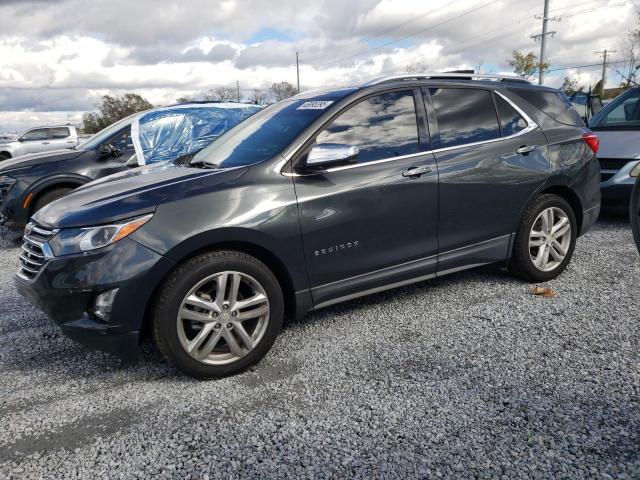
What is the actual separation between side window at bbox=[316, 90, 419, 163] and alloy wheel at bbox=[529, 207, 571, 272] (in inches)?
57.0

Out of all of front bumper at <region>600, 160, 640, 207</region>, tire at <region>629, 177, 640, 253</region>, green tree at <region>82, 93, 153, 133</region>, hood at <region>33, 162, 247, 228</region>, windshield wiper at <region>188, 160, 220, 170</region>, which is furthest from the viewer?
green tree at <region>82, 93, 153, 133</region>

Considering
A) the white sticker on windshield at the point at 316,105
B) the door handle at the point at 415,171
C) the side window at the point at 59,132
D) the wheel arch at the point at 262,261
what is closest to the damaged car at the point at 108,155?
the white sticker on windshield at the point at 316,105

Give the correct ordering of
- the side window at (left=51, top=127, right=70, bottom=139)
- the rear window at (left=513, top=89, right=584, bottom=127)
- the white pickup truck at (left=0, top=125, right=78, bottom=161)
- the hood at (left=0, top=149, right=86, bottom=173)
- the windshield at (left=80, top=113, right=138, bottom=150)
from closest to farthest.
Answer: the rear window at (left=513, top=89, right=584, bottom=127), the hood at (left=0, top=149, right=86, bottom=173), the windshield at (left=80, top=113, right=138, bottom=150), the white pickup truck at (left=0, top=125, right=78, bottom=161), the side window at (left=51, top=127, right=70, bottom=139)

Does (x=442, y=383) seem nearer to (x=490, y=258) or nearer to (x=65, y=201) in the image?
(x=490, y=258)

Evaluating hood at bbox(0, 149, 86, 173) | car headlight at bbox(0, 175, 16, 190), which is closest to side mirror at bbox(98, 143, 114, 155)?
hood at bbox(0, 149, 86, 173)

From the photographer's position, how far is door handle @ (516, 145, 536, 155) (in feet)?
13.3

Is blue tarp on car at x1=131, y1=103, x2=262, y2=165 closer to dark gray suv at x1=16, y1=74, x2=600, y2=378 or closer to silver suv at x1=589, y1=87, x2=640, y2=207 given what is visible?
dark gray suv at x1=16, y1=74, x2=600, y2=378

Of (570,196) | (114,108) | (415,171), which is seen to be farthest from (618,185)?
(114,108)

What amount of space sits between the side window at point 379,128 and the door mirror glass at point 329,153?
181mm

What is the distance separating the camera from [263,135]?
3643 millimetres

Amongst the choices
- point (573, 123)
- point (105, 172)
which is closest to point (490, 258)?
point (573, 123)

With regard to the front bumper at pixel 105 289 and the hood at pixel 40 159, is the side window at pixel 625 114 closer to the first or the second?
the front bumper at pixel 105 289

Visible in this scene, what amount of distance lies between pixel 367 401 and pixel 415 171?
1.65 meters

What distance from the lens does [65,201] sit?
330 centimetres
